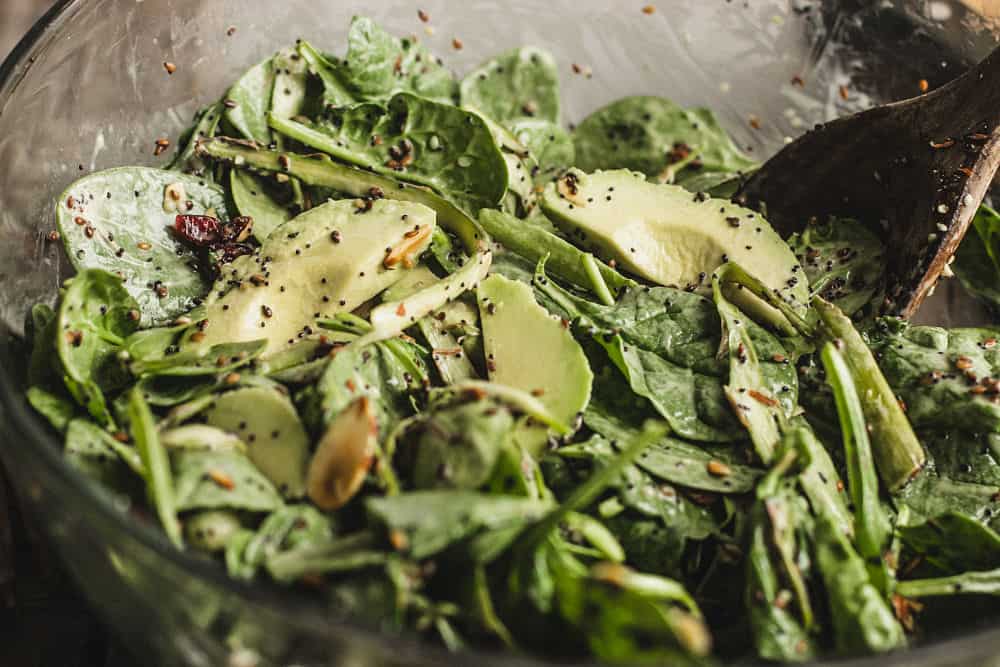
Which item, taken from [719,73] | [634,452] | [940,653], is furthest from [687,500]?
[719,73]

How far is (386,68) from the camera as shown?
151 centimetres

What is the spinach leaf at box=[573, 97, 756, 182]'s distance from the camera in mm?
1621

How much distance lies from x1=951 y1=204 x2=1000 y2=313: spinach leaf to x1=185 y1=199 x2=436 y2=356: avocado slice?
84cm

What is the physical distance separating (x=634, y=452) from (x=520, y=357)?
294 millimetres

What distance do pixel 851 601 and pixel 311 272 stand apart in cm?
73

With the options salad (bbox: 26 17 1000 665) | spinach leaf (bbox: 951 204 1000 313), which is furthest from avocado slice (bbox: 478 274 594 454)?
spinach leaf (bbox: 951 204 1000 313)

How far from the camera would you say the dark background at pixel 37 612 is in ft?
3.86

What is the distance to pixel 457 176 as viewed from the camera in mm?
1413

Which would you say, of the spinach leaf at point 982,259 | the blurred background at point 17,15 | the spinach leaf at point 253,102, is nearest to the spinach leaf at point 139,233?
the spinach leaf at point 253,102

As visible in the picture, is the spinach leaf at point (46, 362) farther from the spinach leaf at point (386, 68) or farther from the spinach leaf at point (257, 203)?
the spinach leaf at point (386, 68)

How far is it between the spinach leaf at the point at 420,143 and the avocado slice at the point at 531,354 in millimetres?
224

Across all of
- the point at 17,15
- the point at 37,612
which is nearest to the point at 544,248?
the point at 37,612

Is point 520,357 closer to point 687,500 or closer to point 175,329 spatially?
point 687,500

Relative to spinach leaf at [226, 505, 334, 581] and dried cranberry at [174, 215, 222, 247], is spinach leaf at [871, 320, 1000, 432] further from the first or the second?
dried cranberry at [174, 215, 222, 247]
